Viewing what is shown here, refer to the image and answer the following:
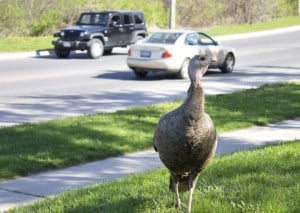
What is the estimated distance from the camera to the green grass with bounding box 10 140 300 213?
18.4ft

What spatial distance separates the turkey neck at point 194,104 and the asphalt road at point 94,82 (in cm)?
803

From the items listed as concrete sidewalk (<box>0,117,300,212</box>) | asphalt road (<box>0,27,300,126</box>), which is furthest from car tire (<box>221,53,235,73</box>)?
concrete sidewalk (<box>0,117,300,212</box>)

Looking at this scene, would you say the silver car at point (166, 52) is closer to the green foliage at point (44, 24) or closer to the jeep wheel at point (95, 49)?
the jeep wheel at point (95, 49)

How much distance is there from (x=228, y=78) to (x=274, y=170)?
13.4 metres

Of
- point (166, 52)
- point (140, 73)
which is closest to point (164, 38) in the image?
point (166, 52)

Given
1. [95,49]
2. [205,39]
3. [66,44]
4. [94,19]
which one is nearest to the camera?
[205,39]

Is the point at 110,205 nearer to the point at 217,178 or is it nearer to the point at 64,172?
the point at 217,178

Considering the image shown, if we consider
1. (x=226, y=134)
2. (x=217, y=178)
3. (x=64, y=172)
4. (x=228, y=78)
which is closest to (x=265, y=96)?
(x=226, y=134)

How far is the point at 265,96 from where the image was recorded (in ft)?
48.0

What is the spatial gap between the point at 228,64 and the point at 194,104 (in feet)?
57.6

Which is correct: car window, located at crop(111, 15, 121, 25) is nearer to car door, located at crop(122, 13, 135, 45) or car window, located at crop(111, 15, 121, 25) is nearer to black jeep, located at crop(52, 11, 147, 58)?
black jeep, located at crop(52, 11, 147, 58)

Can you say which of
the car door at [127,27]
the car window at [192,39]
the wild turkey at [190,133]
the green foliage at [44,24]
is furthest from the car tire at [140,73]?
the green foliage at [44,24]

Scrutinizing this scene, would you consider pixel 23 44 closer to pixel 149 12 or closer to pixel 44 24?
pixel 44 24

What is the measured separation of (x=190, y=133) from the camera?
452 centimetres
